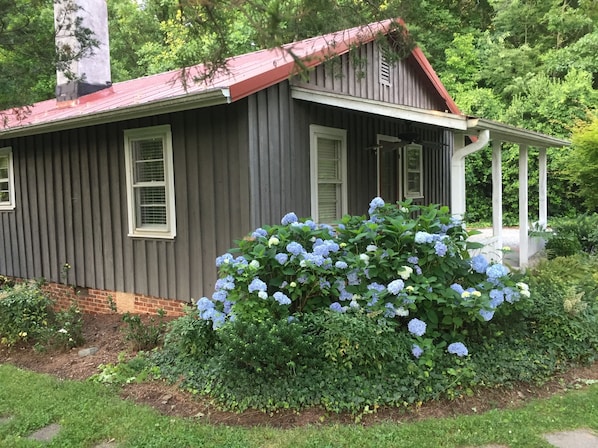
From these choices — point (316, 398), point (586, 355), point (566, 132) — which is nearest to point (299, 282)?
point (316, 398)

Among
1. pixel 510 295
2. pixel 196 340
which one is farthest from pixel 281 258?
pixel 510 295

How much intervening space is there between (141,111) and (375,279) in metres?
3.30

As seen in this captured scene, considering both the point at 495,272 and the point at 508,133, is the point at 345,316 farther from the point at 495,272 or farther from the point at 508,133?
the point at 508,133

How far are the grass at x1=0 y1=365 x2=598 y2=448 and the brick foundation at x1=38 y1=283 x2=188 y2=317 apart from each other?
98.9 inches

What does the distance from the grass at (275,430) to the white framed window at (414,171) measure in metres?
5.89

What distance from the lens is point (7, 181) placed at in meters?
8.77

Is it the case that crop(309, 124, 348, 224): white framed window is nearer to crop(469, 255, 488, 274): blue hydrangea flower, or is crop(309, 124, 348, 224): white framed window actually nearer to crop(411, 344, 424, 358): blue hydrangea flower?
crop(469, 255, 488, 274): blue hydrangea flower

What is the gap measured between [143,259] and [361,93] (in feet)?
14.4

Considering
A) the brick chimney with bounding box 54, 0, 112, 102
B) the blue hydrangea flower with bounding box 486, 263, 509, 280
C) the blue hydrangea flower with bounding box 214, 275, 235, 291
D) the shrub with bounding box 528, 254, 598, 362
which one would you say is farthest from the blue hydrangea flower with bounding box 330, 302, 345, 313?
the brick chimney with bounding box 54, 0, 112, 102

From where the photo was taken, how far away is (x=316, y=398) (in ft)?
12.5

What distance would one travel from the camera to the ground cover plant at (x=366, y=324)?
3.93 metres

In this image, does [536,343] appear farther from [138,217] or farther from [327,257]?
[138,217]

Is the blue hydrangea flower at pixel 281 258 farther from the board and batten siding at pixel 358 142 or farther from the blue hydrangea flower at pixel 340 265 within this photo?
the board and batten siding at pixel 358 142

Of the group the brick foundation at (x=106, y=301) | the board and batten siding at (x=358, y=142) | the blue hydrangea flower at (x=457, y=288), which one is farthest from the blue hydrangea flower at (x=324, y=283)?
the brick foundation at (x=106, y=301)
